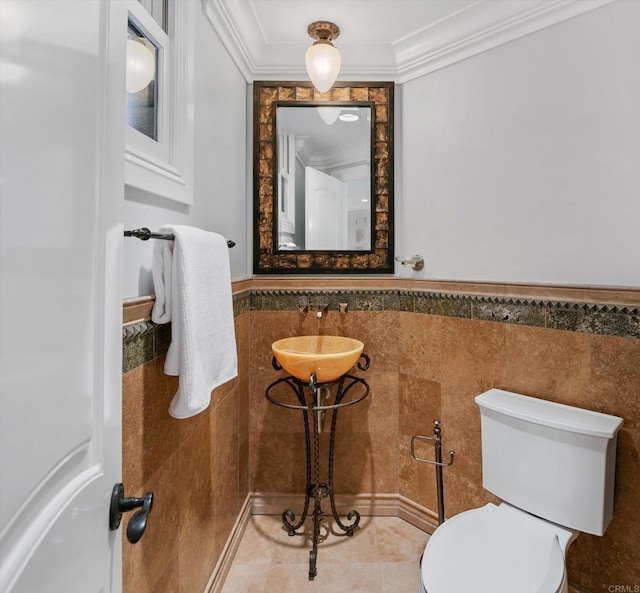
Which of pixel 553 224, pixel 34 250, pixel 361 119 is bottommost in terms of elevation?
pixel 34 250

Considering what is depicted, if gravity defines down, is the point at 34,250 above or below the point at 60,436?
above

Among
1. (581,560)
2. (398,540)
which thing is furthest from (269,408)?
(581,560)

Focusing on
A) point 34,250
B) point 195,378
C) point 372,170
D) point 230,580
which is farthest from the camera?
point 372,170

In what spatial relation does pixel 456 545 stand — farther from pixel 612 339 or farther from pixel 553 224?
pixel 553 224

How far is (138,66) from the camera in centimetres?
110

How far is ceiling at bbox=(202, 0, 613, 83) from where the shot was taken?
62.6 inches

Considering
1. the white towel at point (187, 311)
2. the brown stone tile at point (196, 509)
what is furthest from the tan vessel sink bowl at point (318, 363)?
the white towel at point (187, 311)

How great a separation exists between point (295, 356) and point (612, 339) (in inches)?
45.9

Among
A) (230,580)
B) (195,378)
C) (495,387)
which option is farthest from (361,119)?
(230,580)

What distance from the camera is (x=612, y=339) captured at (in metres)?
1.39

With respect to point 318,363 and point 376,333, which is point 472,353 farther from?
point 318,363

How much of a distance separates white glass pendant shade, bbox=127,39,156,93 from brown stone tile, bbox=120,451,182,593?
1058 mm

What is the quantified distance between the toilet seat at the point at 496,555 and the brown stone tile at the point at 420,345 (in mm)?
664

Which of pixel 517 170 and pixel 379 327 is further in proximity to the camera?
pixel 379 327
